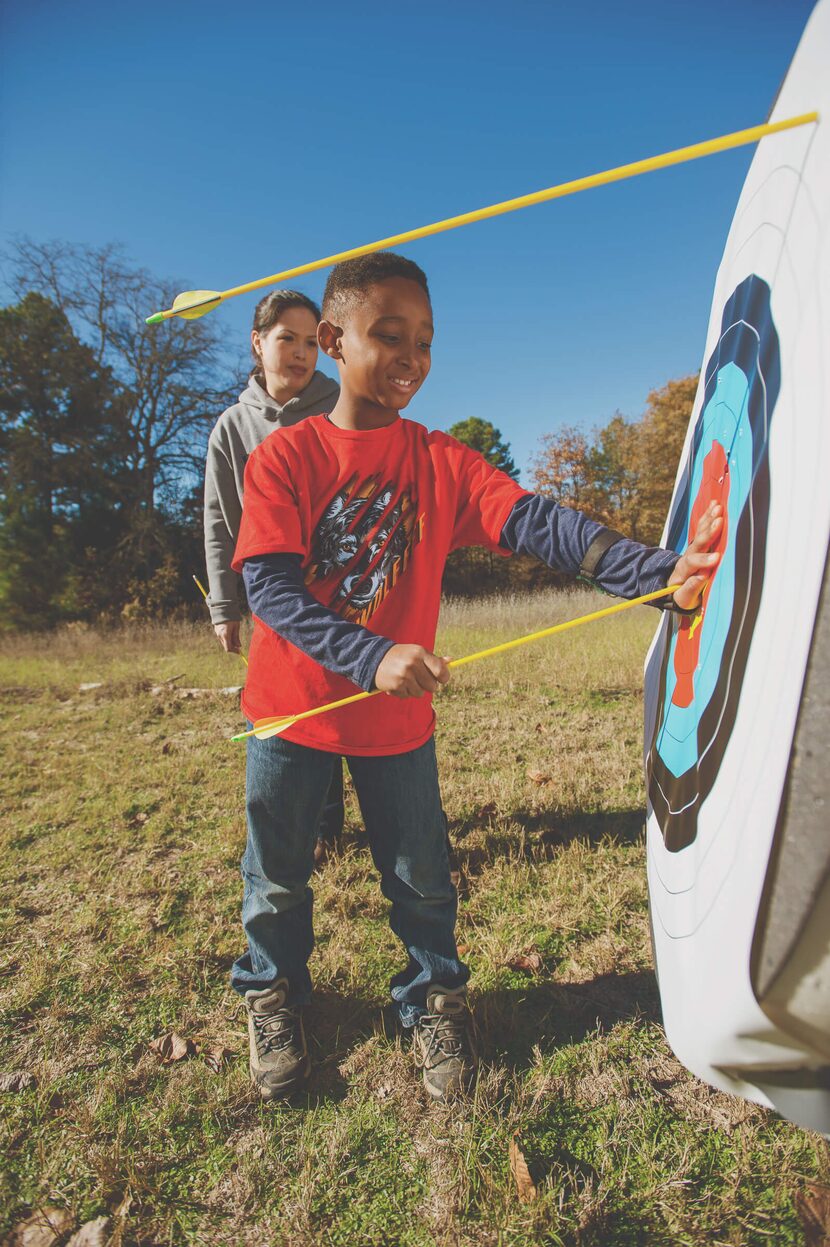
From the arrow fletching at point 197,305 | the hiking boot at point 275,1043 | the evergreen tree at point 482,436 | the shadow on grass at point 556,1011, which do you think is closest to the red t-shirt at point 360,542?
the arrow fletching at point 197,305

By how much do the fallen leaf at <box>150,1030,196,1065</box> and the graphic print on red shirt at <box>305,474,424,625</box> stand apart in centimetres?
140

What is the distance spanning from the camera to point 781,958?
81 cm

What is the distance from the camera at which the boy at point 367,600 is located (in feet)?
5.73

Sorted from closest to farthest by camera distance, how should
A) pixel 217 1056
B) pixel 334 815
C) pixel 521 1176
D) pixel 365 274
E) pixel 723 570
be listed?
pixel 723 570
pixel 521 1176
pixel 365 274
pixel 217 1056
pixel 334 815

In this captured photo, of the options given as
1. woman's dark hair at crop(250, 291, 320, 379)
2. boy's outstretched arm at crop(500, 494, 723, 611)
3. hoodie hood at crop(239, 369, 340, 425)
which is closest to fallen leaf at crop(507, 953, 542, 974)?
boy's outstretched arm at crop(500, 494, 723, 611)

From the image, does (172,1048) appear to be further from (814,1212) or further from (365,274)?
(365,274)

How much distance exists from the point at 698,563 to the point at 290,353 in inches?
82.0

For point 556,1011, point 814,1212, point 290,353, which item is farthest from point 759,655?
point 290,353

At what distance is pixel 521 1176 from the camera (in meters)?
1.55

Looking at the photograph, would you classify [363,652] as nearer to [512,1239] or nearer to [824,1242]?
[512,1239]

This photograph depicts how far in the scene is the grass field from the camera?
4.95 ft

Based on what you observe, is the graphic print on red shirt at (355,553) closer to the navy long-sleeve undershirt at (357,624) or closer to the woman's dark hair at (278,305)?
the navy long-sleeve undershirt at (357,624)

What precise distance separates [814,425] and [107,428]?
2717cm

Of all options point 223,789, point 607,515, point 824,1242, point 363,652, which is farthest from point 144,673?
point 607,515
